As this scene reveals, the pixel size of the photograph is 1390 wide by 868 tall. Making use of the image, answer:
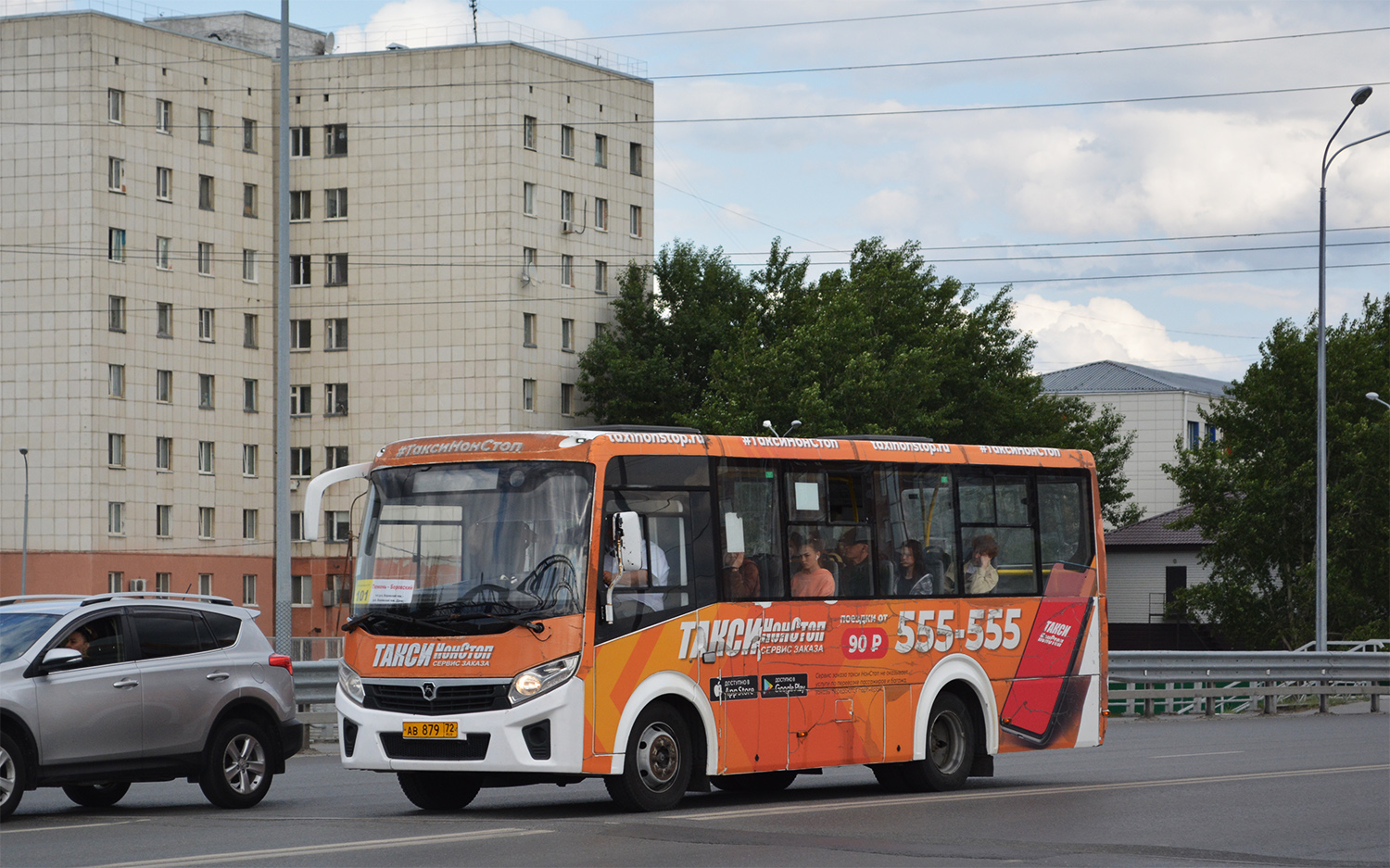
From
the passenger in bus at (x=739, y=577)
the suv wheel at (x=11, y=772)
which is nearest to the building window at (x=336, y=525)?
the passenger in bus at (x=739, y=577)

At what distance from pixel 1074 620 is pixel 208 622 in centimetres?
774

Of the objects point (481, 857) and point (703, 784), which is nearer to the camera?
point (481, 857)

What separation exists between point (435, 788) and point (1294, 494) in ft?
169

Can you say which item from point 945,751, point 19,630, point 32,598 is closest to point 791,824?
point 945,751

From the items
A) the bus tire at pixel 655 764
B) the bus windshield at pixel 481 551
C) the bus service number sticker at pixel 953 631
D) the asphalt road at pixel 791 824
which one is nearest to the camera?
the asphalt road at pixel 791 824

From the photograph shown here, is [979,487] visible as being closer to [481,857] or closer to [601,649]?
[601,649]

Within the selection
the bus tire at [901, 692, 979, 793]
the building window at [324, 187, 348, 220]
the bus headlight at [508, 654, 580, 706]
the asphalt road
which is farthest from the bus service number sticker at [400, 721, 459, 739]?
the building window at [324, 187, 348, 220]

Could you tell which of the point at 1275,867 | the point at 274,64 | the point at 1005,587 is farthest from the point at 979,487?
the point at 274,64

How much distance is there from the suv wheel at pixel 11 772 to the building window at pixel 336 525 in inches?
2374

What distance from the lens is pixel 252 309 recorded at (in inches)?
2931

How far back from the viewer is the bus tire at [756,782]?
16.5m

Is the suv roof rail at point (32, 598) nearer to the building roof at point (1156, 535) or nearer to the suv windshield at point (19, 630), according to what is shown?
the suv windshield at point (19, 630)

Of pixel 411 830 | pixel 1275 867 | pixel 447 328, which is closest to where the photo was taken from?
pixel 1275 867

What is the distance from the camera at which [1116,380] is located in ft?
366
